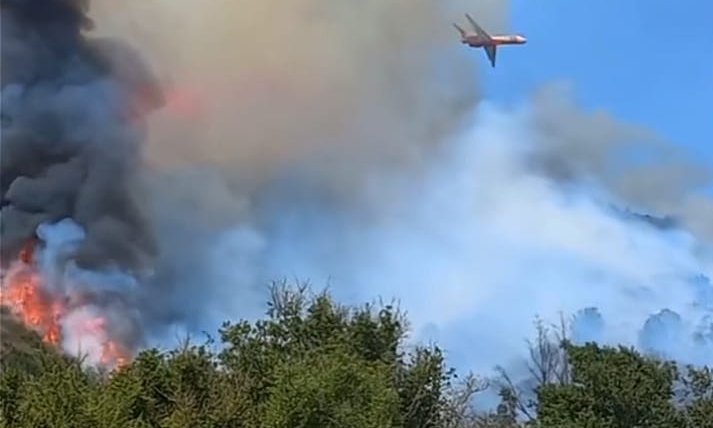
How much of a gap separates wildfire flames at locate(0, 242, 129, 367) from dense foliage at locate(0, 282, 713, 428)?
28430mm

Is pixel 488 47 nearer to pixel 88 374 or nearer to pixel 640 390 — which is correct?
pixel 640 390

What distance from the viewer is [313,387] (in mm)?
22938

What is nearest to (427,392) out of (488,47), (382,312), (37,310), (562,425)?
(382,312)

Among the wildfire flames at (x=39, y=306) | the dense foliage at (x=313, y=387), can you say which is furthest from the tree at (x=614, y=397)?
the wildfire flames at (x=39, y=306)

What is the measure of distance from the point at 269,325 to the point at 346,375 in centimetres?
678

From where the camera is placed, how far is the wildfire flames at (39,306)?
217ft

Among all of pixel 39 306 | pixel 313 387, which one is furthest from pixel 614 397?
pixel 39 306

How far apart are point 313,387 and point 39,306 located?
49.4 metres

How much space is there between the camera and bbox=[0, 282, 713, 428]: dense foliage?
23.4 m

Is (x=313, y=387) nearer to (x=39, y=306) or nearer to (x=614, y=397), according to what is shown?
(x=614, y=397)

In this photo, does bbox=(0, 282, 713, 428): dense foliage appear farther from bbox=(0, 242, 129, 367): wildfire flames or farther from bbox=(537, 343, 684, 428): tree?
bbox=(0, 242, 129, 367): wildfire flames

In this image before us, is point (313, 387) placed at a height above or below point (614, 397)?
below

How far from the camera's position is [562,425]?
114ft

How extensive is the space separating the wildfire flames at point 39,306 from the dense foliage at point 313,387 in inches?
1119
